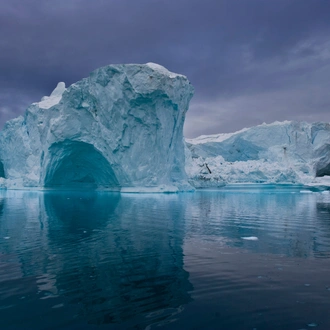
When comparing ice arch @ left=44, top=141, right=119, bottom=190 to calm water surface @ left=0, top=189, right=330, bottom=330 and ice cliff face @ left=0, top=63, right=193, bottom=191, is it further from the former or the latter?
calm water surface @ left=0, top=189, right=330, bottom=330

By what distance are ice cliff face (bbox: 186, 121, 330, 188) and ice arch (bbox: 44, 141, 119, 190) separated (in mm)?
10221

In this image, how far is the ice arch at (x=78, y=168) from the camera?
90.0 feet

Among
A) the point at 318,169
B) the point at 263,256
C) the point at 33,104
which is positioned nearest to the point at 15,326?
the point at 263,256

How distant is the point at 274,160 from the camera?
3797cm

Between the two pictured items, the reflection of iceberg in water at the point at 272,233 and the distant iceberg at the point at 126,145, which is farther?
the distant iceberg at the point at 126,145

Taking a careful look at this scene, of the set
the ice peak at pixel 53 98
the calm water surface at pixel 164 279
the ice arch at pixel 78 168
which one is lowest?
the calm water surface at pixel 164 279

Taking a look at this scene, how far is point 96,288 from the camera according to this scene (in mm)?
4418

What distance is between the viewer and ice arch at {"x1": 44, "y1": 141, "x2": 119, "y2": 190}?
27.4 m

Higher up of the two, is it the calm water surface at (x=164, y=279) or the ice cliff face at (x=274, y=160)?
the ice cliff face at (x=274, y=160)

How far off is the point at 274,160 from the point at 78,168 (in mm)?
22397

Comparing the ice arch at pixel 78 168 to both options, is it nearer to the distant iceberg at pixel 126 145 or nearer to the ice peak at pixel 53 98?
the distant iceberg at pixel 126 145

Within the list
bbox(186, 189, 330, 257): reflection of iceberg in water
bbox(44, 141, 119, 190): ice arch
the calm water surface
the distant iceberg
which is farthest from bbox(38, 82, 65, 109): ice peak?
the calm water surface

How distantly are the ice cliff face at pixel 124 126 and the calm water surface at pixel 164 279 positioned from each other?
17.2 metres

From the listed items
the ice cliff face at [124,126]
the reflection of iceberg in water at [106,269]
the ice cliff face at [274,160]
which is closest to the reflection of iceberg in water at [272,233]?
the reflection of iceberg in water at [106,269]
